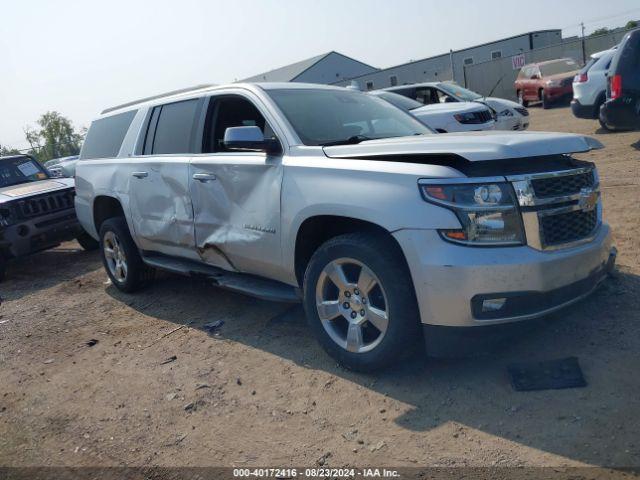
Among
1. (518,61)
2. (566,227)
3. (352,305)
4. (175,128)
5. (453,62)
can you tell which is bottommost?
(352,305)

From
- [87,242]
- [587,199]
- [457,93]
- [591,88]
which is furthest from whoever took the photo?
[457,93]

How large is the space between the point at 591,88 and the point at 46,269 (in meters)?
10.8

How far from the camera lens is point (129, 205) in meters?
5.64

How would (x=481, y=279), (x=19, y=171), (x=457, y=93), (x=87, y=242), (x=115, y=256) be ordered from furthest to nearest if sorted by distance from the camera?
(x=457, y=93), (x=19, y=171), (x=87, y=242), (x=115, y=256), (x=481, y=279)

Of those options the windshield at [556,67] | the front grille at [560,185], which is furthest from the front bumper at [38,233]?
the windshield at [556,67]

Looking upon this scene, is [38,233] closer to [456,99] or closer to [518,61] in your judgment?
[456,99]

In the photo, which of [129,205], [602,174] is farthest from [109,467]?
[602,174]

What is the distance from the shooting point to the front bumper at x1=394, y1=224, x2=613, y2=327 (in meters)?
3.04

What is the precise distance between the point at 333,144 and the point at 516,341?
180 cm

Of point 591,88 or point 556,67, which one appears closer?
point 591,88

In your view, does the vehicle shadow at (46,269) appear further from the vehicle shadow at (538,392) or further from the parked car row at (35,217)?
the vehicle shadow at (538,392)

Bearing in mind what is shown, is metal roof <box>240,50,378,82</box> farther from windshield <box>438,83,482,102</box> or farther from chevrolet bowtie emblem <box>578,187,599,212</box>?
chevrolet bowtie emblem <box>578,187,599,212</box>

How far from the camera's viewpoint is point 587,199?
3.44m

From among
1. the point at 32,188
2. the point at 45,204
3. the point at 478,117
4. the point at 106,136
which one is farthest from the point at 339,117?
the point at 478,117
